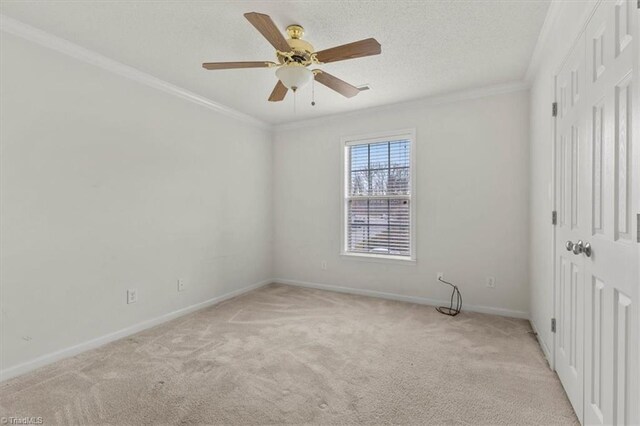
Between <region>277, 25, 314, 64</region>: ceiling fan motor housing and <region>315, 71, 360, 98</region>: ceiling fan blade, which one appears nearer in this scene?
<region>277, 25, 314, 64</region>: ceiling fan motor housing

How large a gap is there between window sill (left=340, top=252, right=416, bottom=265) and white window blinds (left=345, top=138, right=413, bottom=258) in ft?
0.21

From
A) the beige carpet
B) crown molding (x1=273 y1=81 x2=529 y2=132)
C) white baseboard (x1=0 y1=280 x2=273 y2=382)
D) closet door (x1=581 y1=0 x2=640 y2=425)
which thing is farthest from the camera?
crown molding (x1=273 y1=81 x2=529 y2=132)

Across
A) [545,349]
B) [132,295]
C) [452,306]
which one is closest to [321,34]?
[132,295]

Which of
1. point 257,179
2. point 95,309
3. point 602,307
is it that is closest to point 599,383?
point 602,307

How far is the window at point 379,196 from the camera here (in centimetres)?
391

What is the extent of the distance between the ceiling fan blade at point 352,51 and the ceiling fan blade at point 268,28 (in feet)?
0.82

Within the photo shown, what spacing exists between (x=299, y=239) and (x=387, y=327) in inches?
79.1

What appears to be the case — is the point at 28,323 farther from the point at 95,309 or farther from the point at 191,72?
the point at 191,72

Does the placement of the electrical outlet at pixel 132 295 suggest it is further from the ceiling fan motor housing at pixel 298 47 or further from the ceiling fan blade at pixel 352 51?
the ceiling fan blade at pixel 352 51

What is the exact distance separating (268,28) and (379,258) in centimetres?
298

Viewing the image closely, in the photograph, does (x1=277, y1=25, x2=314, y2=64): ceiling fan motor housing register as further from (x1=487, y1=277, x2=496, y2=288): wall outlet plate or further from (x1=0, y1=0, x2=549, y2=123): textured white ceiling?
(x1=487, y1=277, x2=496, y2=288): wall outlet plate

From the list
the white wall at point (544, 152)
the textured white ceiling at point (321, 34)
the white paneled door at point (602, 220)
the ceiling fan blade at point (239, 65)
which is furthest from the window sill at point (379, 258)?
the ceiling fan blade at point (239, 65)

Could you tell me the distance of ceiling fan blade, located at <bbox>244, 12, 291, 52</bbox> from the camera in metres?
1.65

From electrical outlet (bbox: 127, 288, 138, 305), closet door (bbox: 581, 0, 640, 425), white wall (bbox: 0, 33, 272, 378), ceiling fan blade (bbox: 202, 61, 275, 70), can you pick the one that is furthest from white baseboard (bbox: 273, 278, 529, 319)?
ceiling fan blade (bbox: 202, 61, 275, 70)
